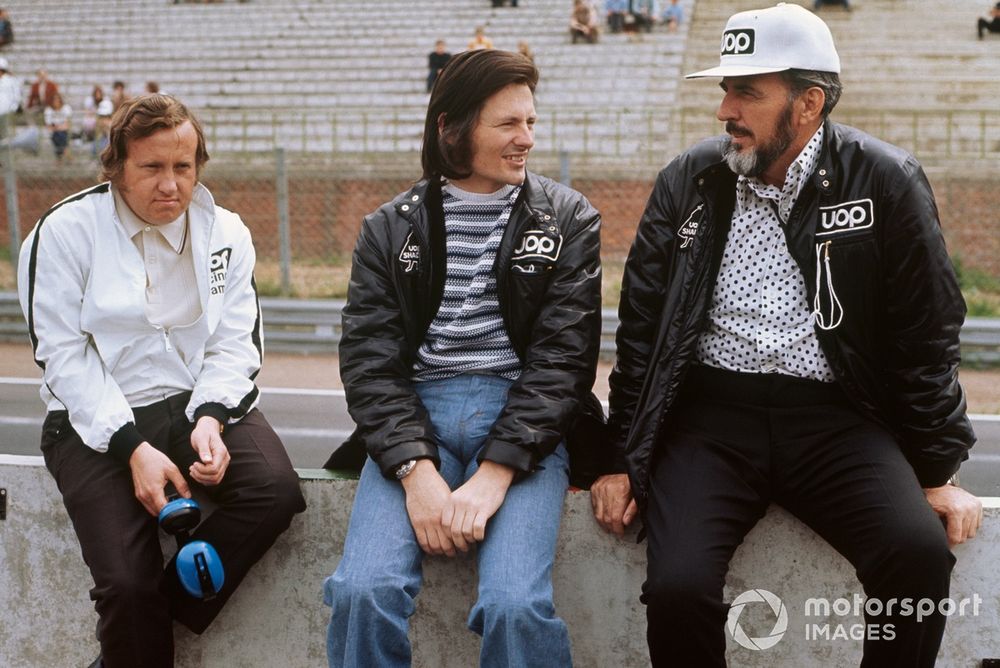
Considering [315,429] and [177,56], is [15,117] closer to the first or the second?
[177,56]

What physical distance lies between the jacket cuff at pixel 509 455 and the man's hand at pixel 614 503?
0.24 metres

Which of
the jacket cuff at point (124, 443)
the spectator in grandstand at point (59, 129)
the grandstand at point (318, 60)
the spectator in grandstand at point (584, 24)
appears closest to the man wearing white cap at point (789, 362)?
the jacket cuff at point (124, 443)

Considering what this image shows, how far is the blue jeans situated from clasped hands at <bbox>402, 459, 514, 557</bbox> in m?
0.04

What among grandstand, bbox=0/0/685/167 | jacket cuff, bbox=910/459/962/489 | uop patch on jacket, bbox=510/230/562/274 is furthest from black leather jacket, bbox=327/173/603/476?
grandstand, bbox=0/0/685/167

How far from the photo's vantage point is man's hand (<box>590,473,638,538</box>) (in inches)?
125

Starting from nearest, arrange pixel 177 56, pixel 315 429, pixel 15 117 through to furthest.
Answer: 1. pixel 315 429
2. pixel 15 117
3. pixel 177 56

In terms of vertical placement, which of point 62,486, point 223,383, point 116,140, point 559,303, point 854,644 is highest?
point 116,140

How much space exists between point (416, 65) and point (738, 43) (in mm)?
19352

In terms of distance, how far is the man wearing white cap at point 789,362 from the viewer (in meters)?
2.91

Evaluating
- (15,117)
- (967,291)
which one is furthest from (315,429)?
(15,117)

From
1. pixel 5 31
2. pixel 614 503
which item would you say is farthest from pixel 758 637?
pixel 5 31

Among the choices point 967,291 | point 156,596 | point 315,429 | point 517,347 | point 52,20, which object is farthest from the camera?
point 52,20

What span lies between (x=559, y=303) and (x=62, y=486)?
1420mm

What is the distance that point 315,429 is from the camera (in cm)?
809
